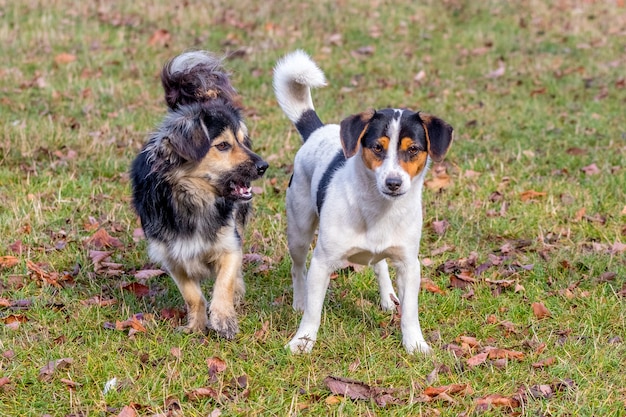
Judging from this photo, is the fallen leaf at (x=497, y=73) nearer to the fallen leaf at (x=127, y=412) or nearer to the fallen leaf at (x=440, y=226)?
the fallen leaf at (x=440, y=226)

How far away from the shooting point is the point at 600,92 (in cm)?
1141

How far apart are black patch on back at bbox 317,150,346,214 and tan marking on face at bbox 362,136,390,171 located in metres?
0.37

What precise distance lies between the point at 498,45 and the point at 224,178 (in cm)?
986

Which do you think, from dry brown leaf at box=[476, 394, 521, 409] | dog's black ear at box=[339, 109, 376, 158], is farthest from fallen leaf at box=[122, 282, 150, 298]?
dry brown leaf at box=[476, 394, 521, 409]

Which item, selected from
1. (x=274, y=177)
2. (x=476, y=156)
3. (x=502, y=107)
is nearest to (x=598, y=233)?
(x=476, y=156)

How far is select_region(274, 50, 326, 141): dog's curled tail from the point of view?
542cm

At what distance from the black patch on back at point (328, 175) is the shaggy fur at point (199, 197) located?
373mm

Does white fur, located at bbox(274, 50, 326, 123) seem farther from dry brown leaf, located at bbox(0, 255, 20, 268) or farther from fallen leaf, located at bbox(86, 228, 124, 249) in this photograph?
dry brown leaf, located at bbox(0, 255, 20, 268)

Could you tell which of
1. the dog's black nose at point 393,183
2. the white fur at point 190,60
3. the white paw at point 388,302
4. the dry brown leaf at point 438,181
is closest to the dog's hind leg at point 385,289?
the white paw at point 388,302

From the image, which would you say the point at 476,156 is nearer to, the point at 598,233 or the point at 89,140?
the point at 598,233

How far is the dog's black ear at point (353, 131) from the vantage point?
177 inches

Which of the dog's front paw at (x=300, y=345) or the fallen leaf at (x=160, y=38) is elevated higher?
the dog's front paw at (x=300, y=345)

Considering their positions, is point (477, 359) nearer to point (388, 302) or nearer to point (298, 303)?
point (388, 302)

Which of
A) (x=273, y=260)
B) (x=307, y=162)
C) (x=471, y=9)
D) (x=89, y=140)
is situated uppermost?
(x=307, y=162)
